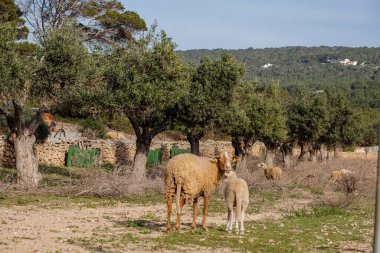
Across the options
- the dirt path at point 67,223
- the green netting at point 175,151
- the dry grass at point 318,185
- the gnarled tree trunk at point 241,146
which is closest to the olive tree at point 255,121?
the gnarled tree trunk at point 241,146

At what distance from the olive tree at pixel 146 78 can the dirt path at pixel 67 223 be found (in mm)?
6019

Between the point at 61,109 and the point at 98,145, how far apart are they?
50.9 feet

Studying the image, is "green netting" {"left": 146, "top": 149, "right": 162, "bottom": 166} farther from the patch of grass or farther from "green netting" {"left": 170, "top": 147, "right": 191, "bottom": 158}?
the patch of grass

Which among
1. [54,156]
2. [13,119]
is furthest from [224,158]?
[54,156]

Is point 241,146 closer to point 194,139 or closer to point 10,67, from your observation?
point 194,139

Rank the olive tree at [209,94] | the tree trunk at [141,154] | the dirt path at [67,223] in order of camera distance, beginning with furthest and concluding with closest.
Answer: the olive tree at [209,94] → the tree trunk at [141,154] → the dirt path at [67,223]

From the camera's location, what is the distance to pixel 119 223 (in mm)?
16609

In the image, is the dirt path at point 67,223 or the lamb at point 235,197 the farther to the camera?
the lamb at point 235,197

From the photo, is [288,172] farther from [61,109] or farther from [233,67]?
[61,109]

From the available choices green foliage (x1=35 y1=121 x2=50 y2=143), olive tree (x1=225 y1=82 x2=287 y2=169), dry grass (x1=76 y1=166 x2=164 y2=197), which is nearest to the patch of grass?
dry grass (x1=76 y1=166 x2=164 y2=197)

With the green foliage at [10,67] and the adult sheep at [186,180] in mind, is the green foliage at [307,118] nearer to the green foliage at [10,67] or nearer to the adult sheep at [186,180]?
the green foliage at [10,67]

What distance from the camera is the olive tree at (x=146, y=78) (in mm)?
26703

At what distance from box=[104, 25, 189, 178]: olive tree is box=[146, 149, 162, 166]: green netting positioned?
17345 mm

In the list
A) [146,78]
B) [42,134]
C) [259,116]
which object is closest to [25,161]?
[146,78]
